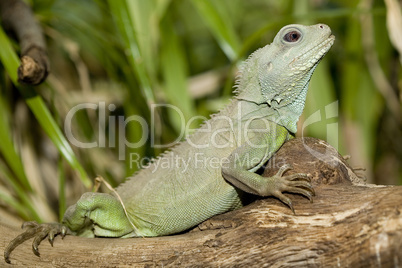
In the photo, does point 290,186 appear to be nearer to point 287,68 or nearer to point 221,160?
point 221,160

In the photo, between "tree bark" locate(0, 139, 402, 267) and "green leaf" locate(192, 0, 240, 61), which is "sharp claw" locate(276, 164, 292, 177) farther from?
"green leaf" locate(192, 0, 240, 61)

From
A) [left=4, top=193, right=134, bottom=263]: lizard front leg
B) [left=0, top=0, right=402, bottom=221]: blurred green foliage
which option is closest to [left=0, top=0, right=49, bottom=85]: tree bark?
[left=0, top=0, right=402, bottom=221]: blurred green foliage

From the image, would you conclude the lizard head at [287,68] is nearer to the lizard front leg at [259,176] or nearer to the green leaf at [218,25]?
the lizard front leg at [259,176]

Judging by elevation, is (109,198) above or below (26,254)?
above

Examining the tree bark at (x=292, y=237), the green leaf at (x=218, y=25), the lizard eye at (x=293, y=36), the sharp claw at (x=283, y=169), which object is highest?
the green leaf at (x=218, y=25)

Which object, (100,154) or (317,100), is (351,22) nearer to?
(317,100)

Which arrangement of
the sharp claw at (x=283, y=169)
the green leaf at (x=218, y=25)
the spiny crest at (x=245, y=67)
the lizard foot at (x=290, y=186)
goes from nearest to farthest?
the lizard foot at (x=290, y=186) → the sharp claw at (x=283, y=169) → the spiny crest at (x=245, y=67) → the green leaf at (x=218, y=25)

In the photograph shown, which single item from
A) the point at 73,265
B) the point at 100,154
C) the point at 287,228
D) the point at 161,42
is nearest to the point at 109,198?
the point at 73,265

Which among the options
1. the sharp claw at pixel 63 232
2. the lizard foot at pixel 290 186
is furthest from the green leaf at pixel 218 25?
the sharp claw at pixel 63 232

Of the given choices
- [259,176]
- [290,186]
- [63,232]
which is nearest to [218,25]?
[259,176]
